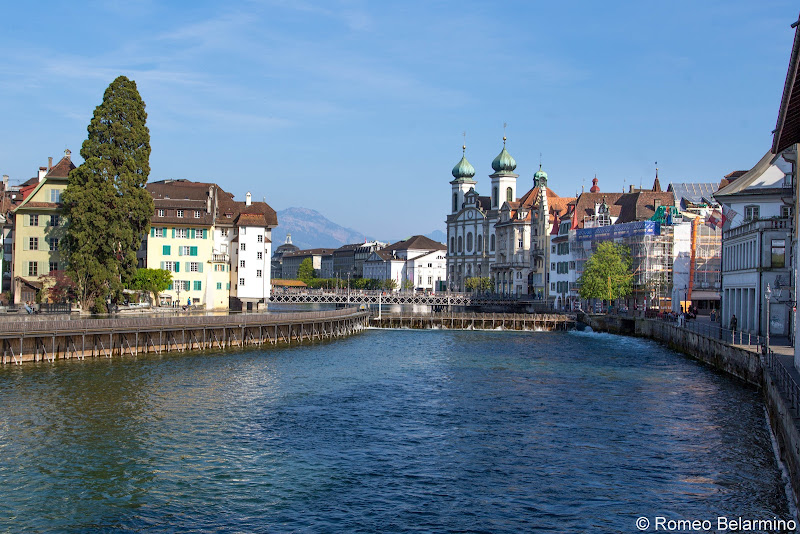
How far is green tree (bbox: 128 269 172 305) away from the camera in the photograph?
279 ft

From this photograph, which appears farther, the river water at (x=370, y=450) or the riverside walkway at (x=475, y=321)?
the riverside walkway at (x=475, y=321)

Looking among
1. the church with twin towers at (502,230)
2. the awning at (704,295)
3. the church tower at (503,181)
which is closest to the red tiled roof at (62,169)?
the awning at (704,295)

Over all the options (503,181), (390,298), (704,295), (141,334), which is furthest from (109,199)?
(503,181)

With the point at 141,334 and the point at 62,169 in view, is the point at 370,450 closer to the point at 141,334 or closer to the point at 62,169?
the point at 141,334

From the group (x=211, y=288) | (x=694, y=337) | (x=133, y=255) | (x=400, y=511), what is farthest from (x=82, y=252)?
(x=400, y=511)

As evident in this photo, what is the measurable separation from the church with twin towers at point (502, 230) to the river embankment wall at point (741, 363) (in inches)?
1596

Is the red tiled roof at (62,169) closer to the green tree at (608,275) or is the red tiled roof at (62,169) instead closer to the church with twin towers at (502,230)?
the green tree at (608,275)

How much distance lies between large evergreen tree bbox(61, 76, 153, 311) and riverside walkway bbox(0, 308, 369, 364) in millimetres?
6391

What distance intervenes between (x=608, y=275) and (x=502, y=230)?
67.8m

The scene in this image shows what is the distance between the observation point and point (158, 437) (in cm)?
3025

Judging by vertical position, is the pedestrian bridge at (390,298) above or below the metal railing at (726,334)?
above

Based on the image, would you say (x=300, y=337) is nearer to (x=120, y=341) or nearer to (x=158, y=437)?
(x=120, y=341)

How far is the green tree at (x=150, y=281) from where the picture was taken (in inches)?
3354

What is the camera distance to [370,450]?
29.1 m
